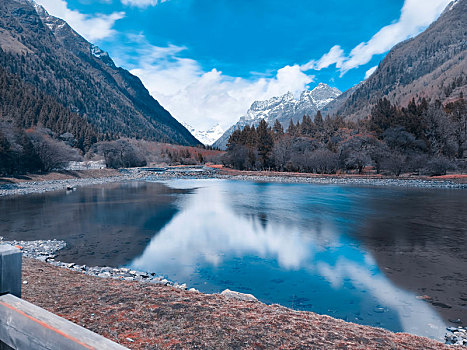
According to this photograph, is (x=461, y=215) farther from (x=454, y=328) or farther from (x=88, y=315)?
(x=88, y=315)

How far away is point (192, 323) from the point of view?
5.34m

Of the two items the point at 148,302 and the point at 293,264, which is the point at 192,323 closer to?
the point at 148,302

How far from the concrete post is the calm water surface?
25.5 ft

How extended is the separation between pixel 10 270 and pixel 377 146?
242 ft

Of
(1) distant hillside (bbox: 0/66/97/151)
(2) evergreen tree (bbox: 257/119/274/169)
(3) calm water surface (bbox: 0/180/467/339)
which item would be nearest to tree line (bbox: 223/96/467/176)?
(2) evergreen tree (bbox: 257/119/274/169)

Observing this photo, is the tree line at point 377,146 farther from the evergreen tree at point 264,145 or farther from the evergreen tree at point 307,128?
the evergreen tree at point 307,128

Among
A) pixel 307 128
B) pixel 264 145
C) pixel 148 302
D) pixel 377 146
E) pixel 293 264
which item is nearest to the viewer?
pixel 148 302

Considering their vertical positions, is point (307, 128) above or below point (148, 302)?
above

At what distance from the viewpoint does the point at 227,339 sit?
189 inches

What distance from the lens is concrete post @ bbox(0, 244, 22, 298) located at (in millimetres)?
2801

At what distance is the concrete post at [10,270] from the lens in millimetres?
2801

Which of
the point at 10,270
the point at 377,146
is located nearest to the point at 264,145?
the point at 377,146

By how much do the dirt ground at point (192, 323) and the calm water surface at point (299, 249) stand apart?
2.91m

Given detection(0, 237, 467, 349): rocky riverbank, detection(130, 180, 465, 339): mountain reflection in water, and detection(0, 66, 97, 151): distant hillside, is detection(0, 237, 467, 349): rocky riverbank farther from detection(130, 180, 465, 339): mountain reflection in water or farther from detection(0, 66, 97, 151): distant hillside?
detection(0, 66, 97, 151): distant hillside
